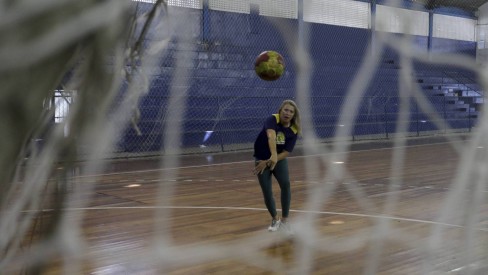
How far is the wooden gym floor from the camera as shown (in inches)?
55.4

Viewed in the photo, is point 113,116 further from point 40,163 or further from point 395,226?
point 395,226

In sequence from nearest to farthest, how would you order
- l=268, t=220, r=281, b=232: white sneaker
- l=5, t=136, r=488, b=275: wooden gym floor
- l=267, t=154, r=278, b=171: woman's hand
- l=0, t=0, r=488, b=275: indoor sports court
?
l=0, t=0, r=488, b=275: indoor sports court, l=5, t=136, r=488, b=275: wooden gym floor, l=267, t=154, r=278, b=171: woman's hand, l=268, t=220, r=281, b=232: white sneaker

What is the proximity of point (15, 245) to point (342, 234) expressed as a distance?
3.20m

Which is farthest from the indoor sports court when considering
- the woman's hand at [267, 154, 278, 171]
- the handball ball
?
the handball ball

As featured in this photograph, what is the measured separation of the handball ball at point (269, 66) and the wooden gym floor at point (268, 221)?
0.75 metres

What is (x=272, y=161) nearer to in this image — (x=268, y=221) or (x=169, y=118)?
(x=268, y=221)

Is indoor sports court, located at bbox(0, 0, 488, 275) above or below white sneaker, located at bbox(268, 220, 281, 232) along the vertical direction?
above

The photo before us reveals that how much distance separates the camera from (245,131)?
32.7ft

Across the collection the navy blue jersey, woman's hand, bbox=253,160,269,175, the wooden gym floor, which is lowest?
the wooden gym floor

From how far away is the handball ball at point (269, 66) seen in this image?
12.2 ft

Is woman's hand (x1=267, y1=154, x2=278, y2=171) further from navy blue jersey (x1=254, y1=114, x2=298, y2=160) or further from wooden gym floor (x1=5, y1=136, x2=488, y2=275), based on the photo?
wooden gym floor (x1=5, y1=136, x2=488, y2=275)

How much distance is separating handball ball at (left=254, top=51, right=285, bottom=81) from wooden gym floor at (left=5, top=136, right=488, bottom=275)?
29.3 inches

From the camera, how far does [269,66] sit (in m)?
3.78

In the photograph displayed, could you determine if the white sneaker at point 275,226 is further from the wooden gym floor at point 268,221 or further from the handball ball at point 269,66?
the handball ball at point 269,66
